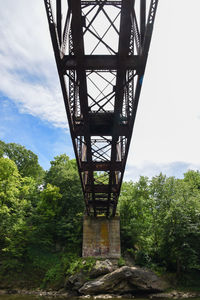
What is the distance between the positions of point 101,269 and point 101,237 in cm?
318

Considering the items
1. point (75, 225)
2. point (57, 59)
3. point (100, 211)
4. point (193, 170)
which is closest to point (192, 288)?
point (100, 211)

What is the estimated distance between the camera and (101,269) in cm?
1750

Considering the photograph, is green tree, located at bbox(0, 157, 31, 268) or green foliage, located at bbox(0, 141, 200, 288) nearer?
green tree, located at bbox(0, 157, 31, 268)

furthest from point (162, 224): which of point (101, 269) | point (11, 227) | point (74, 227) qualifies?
point (11, 227)

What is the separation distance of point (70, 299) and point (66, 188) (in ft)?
43.8

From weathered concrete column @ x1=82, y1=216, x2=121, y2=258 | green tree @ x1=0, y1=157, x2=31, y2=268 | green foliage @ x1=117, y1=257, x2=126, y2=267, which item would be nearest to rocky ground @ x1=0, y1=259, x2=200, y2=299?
green foliage @ x1=117, y1=257, x2=126, y2=267

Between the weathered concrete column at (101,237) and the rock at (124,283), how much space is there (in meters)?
2.57

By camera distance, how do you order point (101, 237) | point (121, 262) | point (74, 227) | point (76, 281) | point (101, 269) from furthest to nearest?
point (74, 227) < point (101, 237) < point (121, 262) < point (101, 269) < point (76, 281)

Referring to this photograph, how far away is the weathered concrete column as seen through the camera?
19.7 m

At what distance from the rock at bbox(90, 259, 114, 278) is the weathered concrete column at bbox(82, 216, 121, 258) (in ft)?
3.87

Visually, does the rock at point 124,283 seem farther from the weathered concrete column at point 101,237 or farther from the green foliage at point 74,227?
the weathered concrete column at point 101,237

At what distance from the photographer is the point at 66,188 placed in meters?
26.3

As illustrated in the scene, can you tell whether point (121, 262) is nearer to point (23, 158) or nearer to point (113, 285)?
point (113, 285)

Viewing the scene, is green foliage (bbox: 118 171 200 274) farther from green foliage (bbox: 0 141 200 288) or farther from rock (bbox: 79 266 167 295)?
rock (bbox: 79 266 167 295)
